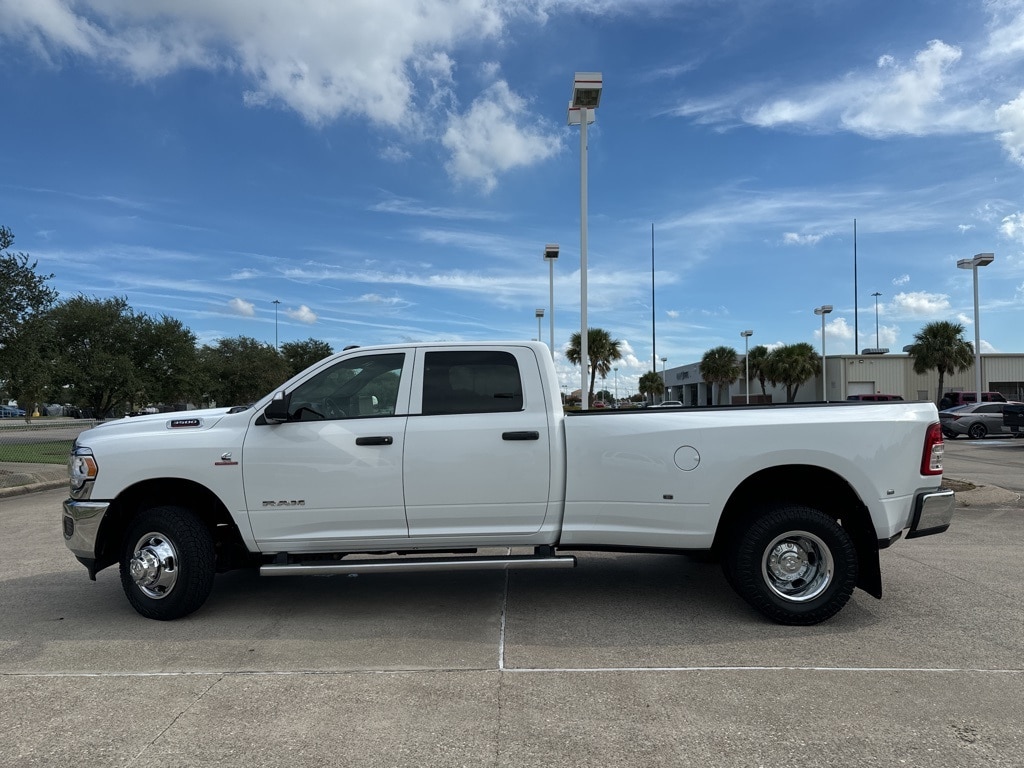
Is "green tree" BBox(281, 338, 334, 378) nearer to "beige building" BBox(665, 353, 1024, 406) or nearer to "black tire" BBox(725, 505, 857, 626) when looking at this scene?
"beige building" BBox(665, 353, 1024, 406)

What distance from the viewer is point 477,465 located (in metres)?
4.94

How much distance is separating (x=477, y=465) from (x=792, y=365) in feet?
181

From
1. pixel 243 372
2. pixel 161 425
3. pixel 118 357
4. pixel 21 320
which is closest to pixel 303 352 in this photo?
pixel 243 372

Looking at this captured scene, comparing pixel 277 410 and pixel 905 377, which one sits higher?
pixel 905 377

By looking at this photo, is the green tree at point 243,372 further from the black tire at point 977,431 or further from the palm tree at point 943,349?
the palm tree at point 943,349

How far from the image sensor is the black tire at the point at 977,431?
90.2 feet

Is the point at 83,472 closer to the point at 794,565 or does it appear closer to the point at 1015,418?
the point at 794,565

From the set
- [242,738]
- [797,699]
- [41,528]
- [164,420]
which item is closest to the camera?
[242,738]

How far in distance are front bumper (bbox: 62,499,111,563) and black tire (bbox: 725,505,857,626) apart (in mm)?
4447

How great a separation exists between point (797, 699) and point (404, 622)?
261 cm

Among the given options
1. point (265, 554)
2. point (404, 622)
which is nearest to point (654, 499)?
point (404, 622)

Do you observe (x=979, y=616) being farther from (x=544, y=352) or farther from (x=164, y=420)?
(x=164, y=420)

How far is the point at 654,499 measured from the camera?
4.92m

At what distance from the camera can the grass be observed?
18281 mm
